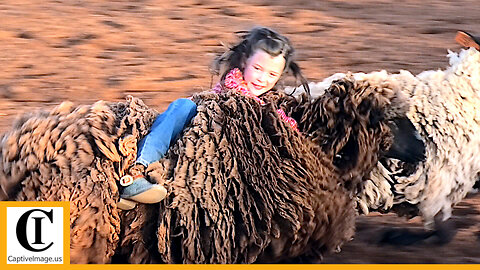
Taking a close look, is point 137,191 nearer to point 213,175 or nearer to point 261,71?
point 213,175

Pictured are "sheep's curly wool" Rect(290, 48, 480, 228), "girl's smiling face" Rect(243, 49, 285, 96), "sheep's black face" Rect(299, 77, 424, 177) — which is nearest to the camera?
"sheep's black face" Rect(299, 77, 424, 177)

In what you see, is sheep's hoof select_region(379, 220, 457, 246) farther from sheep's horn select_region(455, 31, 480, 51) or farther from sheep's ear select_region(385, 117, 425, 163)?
sheep's horn select_region(455, 31, 480, 51)

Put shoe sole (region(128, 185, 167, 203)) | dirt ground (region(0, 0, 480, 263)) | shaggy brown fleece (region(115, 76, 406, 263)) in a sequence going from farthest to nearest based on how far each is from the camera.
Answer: dirt ground (region(0, 0, 480, 263))
shaggy brown fleece (region(115, 76, 406, 263))
shoe sole (region(128, 185, 167, 203))

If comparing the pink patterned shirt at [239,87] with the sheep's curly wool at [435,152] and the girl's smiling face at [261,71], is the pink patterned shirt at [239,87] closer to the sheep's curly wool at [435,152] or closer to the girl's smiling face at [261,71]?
the girl's smiling face at [261,71]

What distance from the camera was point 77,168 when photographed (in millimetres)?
3750

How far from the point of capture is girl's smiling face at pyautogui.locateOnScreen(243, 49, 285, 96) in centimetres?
428

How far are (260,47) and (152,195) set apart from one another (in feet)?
3.48

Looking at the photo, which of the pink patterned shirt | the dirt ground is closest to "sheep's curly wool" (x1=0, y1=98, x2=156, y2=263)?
the pink patterned shirt

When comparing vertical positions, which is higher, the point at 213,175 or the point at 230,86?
the point at 230,86

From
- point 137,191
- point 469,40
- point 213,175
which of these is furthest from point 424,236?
point 137,191

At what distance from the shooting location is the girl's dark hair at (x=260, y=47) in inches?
170

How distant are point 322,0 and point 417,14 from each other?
3.59 ft

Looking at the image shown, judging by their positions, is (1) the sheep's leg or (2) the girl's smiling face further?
(1) the sheep's leg

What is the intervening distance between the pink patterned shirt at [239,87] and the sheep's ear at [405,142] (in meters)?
0.55
